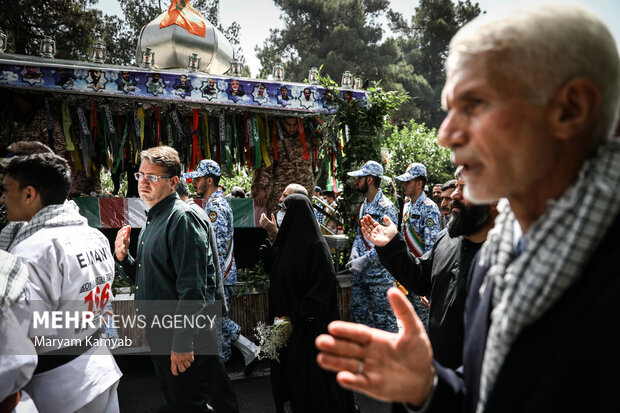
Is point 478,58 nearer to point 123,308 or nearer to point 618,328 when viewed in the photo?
point 618,328

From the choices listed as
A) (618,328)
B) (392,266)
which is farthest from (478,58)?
(392,266)

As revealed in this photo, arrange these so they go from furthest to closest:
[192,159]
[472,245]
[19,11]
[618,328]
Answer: [19,11] < [192,159] < [472,245] < [618,328]

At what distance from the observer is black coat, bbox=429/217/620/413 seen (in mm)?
750

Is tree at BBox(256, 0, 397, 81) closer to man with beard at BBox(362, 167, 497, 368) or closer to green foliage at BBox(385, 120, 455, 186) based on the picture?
green foliage at BBox(385, 120, 455, 186)

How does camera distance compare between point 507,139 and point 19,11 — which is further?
point 19,11

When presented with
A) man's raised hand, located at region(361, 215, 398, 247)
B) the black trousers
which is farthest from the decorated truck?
man's raised hand, located at region(361, 215, 398, 247)

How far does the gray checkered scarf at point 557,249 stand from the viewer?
0.78 metres

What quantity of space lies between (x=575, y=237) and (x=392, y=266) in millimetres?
1918

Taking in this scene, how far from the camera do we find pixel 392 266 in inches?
106

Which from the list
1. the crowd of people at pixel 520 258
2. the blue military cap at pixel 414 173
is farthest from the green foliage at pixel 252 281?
the crowd of people at pixel 520 258

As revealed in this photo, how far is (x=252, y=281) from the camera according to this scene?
5.88m

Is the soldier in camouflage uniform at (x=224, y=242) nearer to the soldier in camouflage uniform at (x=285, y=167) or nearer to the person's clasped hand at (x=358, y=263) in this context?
the person's clasped hand at (x=358, y=263)

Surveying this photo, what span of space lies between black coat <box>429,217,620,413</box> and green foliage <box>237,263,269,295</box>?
5.09m

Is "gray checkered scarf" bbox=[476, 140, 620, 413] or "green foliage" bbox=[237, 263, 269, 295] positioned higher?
"gray checkered scarf" bbox=[476, 140, 620, 413]
